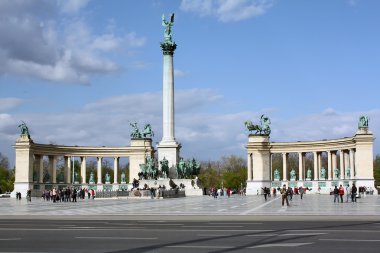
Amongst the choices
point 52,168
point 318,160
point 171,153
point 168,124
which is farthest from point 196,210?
point 52,168

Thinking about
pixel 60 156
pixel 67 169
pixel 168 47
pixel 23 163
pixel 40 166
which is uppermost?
pixel 168 47

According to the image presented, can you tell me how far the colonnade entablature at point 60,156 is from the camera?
105 meters

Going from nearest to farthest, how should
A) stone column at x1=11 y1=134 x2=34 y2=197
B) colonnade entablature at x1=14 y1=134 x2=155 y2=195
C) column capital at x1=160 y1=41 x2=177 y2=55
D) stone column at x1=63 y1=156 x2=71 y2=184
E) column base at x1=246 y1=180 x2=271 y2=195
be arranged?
1. column capital at x1=160 y1=41 x2=177 y2=55
2. stone column at x1=11 y1=134 x2=34 y2=197
3. colonnade entablature at x1=14 y1=134 x2=155 y2=195
4. column base at x1=246 y1=180 x2=271 y2=195
5. stone column at x1=63 y1=156 x2=71 y2=184

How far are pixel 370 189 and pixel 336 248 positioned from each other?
86.0m

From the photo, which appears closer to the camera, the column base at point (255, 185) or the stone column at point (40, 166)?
the column base at point (255, 185)

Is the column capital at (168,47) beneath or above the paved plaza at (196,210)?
above

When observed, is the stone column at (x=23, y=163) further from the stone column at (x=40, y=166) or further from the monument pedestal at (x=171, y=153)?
the monument pedestal at (x=171, y=153)

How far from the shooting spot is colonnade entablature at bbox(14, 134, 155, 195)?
344ft

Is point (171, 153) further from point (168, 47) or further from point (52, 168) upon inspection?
point (52, 168)

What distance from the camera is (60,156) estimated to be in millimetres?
117625

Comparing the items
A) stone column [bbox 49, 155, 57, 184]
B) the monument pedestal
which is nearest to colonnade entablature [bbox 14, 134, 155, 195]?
stone column [bbox 49, 155, 57, 184]

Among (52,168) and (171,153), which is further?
(52,168)

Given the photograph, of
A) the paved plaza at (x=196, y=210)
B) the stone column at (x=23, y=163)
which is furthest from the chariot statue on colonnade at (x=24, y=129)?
the paved plaza at (x=196, y=210)

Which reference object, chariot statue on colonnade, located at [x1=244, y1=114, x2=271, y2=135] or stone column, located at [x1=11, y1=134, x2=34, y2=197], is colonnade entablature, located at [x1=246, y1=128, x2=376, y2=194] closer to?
chariot statue on colonnade, located at [x1=244, y1=114, x2=271, y2=135]
